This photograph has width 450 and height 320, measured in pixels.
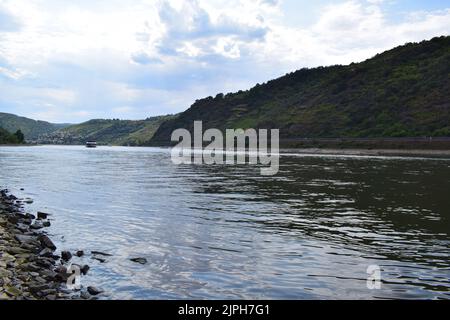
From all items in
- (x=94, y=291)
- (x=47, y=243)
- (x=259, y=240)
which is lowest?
(x=94, y=291)

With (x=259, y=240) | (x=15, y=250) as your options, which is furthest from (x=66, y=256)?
(x=259, y=240)

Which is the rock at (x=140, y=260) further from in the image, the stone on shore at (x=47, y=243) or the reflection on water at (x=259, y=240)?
the stone on shore at (x=47, y=243)

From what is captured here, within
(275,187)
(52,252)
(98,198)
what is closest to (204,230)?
(52,252)

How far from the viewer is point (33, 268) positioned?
15016 millimetres

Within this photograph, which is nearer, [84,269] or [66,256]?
[84,269]

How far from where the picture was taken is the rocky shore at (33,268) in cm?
1272

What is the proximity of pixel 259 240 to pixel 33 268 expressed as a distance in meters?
9.84

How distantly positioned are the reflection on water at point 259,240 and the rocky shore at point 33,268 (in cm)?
88

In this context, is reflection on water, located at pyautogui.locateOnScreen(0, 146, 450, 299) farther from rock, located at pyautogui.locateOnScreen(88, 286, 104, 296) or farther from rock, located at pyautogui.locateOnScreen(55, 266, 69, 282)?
rock, located at pyautogui.locateOnScreen(55, 266, 69, 282)

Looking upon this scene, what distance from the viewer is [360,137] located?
16288 cm

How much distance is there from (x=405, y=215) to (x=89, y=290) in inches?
824

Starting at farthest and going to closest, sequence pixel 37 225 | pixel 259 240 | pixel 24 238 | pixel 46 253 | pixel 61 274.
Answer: pixel 37 225, pixel 259 240, pixel 24 238, pixel 46 253, pixel 61 274

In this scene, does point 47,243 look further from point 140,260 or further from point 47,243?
point 140,260

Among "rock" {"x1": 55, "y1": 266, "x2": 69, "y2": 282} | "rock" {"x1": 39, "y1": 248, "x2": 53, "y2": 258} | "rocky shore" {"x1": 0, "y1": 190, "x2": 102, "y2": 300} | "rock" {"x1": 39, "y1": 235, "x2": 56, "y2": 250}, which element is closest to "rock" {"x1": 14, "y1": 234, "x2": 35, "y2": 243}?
"rocky shore" {"x1": 0, "y1": 190, "x2": 102, "y2": 300}
